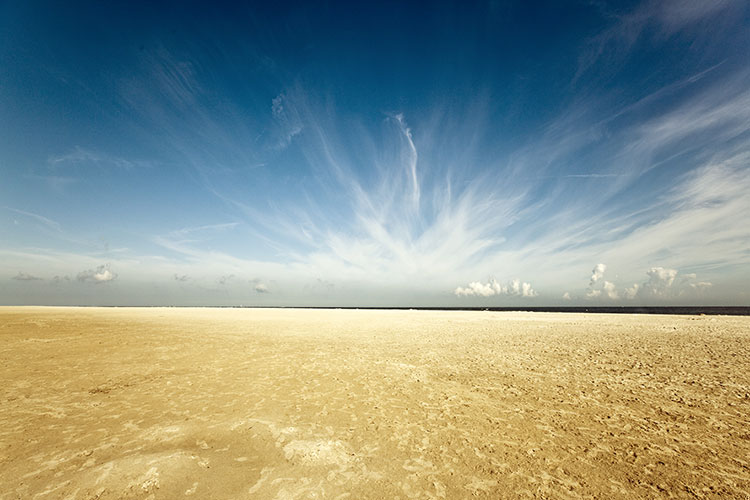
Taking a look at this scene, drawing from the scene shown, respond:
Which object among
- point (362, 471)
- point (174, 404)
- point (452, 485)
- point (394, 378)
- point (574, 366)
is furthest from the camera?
point (574, 366)

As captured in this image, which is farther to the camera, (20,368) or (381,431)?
(20,368)

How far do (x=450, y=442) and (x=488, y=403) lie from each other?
10.1 feet

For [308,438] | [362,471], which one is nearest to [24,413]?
[308,438]

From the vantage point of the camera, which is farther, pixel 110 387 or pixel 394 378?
pixel 394 378

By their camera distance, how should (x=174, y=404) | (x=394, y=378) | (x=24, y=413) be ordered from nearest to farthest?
(x=24, y=413) < (x=174, y=404) < (x=394, y=378)

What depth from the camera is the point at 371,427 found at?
7.89 m

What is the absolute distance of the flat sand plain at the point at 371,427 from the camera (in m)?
5.54

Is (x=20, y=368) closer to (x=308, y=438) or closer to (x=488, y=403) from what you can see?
(x=308, y=438)

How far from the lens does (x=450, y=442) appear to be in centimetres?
708

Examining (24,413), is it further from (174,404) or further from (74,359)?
(74,359)

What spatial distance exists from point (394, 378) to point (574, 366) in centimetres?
897

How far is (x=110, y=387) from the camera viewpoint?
422 inches

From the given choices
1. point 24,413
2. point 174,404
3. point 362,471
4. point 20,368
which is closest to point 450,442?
point 362,471

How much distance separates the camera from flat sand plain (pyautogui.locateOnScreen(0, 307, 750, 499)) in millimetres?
5535
